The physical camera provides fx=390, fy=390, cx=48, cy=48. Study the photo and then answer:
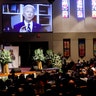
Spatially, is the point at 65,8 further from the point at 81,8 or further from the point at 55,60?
the point at 55,60

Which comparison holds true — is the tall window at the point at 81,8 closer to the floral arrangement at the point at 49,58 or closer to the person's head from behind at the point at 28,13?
the person's head from behind at the point at 28,13

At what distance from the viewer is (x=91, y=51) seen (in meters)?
25.2

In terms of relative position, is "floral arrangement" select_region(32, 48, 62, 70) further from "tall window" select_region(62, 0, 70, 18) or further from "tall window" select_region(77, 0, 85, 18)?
"tall window" select_region(77, 0, 85, 18)

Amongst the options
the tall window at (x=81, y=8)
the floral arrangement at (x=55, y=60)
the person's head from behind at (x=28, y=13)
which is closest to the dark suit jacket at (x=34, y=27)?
the person's head from behind at (x=28, y=13)

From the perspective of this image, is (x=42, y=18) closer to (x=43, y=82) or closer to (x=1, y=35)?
(x=1, y=35)

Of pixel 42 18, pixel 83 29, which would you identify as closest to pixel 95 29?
pixel 83 29

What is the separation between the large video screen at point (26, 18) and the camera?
930 inches

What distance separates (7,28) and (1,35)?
74 centimetres

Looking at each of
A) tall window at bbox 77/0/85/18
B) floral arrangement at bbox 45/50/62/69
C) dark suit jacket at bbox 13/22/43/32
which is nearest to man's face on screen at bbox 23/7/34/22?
dark suit jacket at bbox 13/22/43/32

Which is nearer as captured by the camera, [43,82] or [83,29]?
[43,82]

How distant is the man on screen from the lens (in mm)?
23766

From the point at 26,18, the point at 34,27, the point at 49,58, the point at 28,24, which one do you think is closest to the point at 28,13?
the point at 26,18

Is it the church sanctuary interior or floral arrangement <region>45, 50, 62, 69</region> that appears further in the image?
the church sanctuary interior

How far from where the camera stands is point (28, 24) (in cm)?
2373
